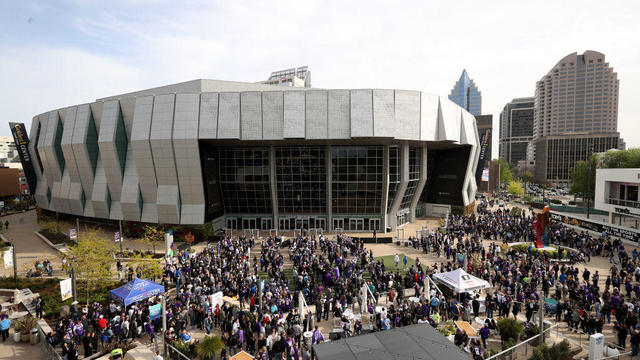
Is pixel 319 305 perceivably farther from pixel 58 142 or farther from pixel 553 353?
pixel 58 142

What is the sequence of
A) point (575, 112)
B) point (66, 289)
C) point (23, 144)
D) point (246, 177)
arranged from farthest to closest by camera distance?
point (575, 112) < point (23, 144) < point (246, 177) < point (66, 289)

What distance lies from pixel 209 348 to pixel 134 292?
601 centimetres

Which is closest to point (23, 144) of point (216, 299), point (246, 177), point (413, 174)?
point (246, 177)

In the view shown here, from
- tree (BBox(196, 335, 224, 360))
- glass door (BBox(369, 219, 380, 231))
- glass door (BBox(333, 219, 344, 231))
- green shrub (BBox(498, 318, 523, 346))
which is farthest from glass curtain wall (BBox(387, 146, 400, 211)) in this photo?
tree (BBox(196, 335, 224, 360))

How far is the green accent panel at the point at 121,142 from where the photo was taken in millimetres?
35750

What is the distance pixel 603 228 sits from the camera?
32.5 metres

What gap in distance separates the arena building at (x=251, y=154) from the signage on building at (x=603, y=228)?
16.0 m

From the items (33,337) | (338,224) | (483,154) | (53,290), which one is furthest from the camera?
(483,154)

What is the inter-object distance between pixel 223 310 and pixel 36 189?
61.1m

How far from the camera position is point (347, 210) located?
38531 millimetres

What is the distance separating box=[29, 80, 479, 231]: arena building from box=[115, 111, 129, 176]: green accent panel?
0.37 feet

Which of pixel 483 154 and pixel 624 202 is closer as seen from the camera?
pixel 624 202

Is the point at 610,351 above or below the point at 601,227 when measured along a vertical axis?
below

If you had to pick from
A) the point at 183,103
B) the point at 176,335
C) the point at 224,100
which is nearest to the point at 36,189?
the point at 183,103
